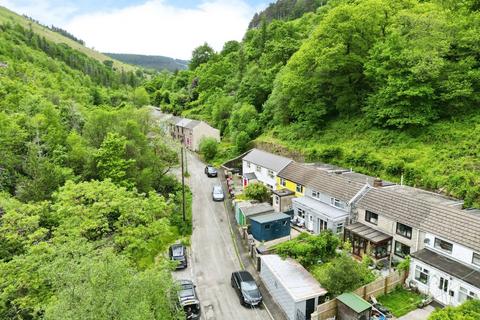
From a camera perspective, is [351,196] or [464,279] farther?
[351,196]

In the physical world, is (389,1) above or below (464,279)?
above

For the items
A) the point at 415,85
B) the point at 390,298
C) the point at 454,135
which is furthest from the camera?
the point at 415,85

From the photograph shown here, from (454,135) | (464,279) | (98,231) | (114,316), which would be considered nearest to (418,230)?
(464,279)

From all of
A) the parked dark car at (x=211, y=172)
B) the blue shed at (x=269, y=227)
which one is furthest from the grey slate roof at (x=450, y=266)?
the parked dark car at (x=211, y=172)

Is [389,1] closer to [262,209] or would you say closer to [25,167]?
[262,209]

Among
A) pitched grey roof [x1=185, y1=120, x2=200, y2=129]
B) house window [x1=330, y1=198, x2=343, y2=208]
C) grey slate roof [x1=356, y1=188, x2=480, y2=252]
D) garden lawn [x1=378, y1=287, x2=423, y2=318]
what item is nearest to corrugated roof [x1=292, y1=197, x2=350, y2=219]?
house window [x1=330, y1=198, x2=343, y2=208]

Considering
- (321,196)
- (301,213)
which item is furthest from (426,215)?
(301,213)

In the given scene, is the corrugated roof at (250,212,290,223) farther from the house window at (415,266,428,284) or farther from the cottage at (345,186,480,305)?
the house window at (415,266,428,284)

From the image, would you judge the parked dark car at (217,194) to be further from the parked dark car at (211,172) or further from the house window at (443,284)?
the house window at (443,284)
